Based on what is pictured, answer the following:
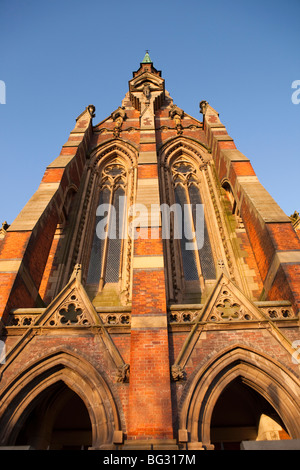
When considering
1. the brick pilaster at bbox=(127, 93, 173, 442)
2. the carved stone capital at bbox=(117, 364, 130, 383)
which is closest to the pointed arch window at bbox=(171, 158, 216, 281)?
the brick pilaster at bbox=(127, 93, 173, 442)

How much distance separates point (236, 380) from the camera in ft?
19.7

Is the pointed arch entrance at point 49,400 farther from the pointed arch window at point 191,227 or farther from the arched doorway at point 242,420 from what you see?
the pointed arch window at point 191,227

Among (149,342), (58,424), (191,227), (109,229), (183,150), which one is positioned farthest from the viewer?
(183,150)

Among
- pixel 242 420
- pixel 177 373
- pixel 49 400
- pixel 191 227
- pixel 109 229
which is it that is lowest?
pixel 177 373

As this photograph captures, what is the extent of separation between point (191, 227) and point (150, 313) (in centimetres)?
456

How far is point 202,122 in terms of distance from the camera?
45.9 feet

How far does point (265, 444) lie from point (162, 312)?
2.92 metres

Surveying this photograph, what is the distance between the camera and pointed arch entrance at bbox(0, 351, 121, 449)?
5309 millimetres

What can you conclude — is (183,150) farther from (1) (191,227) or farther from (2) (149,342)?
(2) (149,342)

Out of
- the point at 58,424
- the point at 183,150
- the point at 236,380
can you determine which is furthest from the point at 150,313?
the point at 183,150

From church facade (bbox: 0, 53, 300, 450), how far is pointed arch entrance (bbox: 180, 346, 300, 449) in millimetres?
22

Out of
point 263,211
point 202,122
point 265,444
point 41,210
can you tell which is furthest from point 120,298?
point 202,122

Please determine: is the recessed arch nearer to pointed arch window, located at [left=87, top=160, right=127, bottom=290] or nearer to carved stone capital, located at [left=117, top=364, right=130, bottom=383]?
pointed arch window, located at [left=87, top=160, right=127, bottom=290]
